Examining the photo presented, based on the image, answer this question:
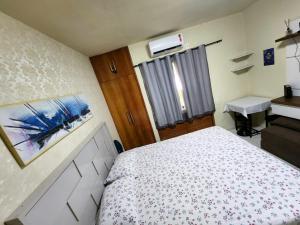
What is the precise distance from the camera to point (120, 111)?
336cm

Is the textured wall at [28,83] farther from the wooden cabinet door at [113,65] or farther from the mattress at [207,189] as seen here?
the wooden cabinet door at [113,65]

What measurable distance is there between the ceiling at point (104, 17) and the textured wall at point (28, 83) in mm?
151

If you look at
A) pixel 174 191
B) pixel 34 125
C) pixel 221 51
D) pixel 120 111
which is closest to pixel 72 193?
pixel 34 125

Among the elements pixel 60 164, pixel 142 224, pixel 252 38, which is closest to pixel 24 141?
pixel 60 164

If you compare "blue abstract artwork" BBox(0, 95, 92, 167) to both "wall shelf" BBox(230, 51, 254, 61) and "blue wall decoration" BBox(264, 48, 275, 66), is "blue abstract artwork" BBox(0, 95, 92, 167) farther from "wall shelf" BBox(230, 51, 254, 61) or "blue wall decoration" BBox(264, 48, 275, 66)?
"blue wall decoration" BBox(264, 48, 275, 66)

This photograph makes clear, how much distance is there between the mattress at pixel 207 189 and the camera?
1.12 meters

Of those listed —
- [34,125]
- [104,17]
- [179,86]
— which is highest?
[104,17]

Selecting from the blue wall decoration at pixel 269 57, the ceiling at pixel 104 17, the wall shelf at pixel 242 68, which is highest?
the ceiling at pixel 104 17

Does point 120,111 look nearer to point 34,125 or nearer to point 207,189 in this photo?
point 34,125

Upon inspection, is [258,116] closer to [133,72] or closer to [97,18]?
[133,72]

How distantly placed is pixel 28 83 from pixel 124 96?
2119mm

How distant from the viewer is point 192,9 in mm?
2203

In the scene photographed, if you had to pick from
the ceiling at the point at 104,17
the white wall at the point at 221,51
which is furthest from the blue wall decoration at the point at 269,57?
the ceiling at the point at 104,17

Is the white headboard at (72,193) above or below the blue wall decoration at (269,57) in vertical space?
below
